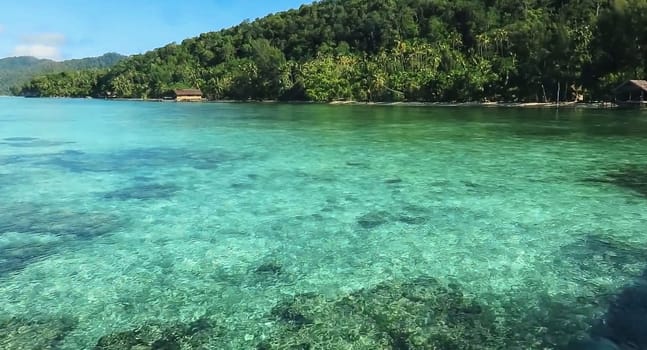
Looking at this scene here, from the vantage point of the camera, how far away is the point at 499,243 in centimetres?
866

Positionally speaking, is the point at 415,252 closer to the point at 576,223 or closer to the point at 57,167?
the point at 576,223

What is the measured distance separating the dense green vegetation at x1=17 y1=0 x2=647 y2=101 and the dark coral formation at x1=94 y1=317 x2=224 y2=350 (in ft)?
210

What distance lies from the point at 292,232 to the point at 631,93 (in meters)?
56.6

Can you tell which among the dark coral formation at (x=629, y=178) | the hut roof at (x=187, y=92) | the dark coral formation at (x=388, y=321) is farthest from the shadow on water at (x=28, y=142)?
the hut roof at (x=187, y=92)

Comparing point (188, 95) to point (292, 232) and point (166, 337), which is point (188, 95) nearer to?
point (292, 232)

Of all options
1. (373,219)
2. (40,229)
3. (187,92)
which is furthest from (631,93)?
(187,92)

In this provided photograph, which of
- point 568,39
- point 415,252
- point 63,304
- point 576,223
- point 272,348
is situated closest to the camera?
point 272,348

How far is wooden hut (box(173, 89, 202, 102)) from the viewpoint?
394 ft

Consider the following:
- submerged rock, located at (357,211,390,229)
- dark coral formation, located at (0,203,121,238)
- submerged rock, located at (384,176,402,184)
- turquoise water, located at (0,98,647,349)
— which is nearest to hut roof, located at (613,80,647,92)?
turquoise water, located at (0,98,647,349)

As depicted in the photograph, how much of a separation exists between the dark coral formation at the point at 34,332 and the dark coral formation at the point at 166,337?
0.57 metres

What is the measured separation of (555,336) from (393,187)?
27.8ft

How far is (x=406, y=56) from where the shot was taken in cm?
9100

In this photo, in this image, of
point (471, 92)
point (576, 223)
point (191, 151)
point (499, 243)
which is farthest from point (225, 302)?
point (471, 92)

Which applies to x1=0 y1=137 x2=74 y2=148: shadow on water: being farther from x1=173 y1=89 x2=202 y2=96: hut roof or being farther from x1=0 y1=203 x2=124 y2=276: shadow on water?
x1=173 y1=89 x2=202 y2=96: hut roof
